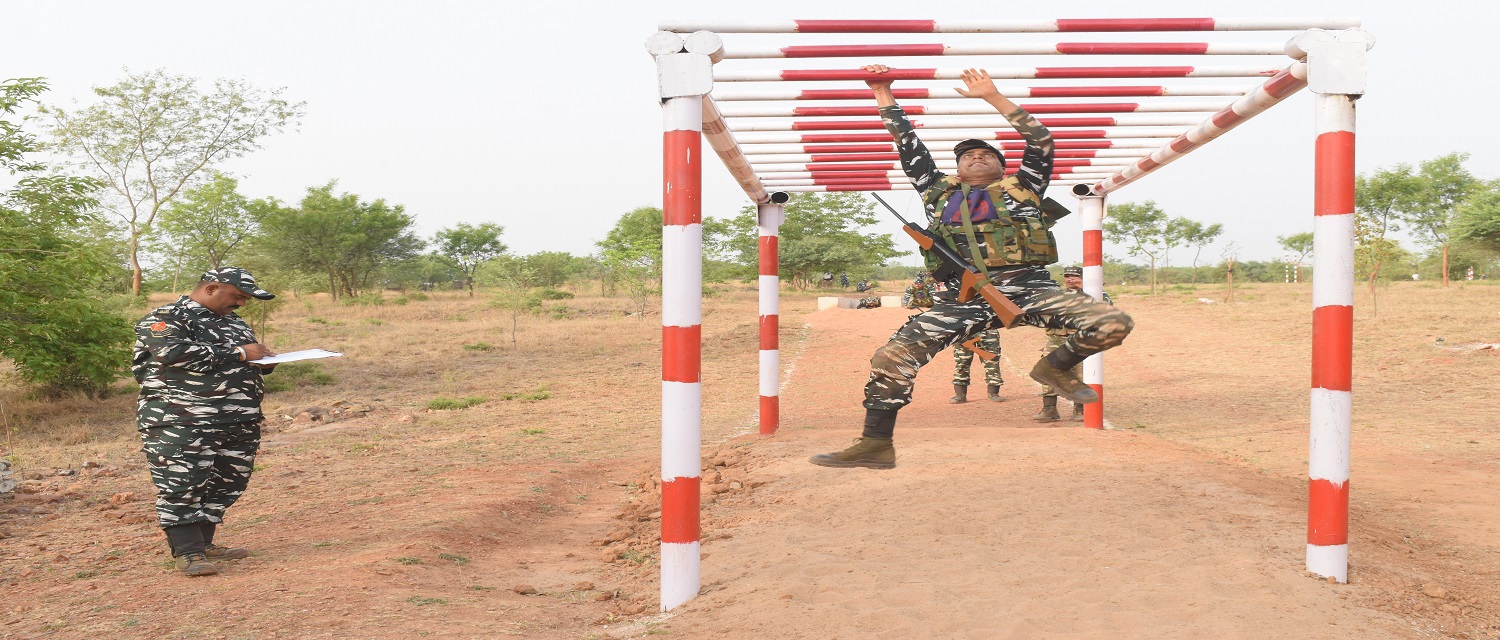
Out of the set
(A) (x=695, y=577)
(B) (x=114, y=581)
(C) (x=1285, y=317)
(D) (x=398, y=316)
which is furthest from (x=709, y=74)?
(D) (x=398, y=316)

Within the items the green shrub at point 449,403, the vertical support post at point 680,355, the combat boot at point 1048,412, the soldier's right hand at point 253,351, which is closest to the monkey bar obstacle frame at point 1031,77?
the vertical support post at point 680,355

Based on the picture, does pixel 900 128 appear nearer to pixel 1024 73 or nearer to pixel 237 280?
pixel 1024 73

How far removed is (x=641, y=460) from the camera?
366 inches

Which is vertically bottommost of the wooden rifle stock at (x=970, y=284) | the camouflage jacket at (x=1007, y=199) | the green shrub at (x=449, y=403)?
the green shrub at (x=449, y=403)

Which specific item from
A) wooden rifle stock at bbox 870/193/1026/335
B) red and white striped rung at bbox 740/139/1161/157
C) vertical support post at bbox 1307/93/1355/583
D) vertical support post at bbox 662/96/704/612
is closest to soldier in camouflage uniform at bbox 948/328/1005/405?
red and white striped rung at bbox 740/139/1161/157

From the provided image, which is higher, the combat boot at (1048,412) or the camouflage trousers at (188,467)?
the camouflage trousers at (188,467)

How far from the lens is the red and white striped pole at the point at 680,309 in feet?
13.7

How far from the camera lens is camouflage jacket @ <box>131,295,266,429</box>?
16.9 ft

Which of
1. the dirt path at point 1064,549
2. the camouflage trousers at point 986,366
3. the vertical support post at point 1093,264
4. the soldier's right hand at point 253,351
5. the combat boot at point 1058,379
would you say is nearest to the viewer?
the dirt path at point 1064,549

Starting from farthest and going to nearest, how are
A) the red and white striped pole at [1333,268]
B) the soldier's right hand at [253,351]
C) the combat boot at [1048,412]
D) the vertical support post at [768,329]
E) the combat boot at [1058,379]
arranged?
the combat boot at [1048,412] < the vertical support post at [768,329] < the soldier's right hand at [253,351] < the combat boot at [1058,379] < the red and white striped pole at [1333,268]

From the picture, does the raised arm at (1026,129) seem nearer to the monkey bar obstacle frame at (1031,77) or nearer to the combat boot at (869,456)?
the monkey bar obstacle frame at (1031,77)

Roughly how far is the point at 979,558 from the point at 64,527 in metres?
6.05

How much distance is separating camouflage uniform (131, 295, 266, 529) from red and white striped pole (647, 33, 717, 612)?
105 inches

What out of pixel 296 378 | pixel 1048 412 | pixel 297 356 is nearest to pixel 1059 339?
A: pixel 1048 412
